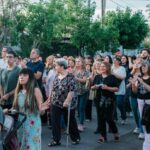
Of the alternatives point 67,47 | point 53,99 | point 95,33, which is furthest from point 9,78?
point 67,47

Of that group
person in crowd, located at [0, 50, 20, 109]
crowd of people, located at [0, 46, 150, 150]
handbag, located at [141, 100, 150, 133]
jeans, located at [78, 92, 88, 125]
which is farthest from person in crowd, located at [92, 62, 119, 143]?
person in crowd, located at [0, 50, 20, 109]

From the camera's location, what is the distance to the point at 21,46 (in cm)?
2452

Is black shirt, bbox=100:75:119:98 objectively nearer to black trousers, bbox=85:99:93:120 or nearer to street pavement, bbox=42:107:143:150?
street pavement, bbox=42:107:143:150

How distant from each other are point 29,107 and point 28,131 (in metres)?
0.40

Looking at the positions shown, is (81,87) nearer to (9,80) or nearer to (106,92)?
(106,92)

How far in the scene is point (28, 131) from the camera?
7.75 meters

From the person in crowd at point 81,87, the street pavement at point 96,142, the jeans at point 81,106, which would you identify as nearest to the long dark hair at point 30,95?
the street pavement at point 96,142

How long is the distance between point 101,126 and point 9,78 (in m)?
2.36

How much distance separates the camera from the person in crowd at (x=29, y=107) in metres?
7.62

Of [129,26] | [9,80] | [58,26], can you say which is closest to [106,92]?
[9,80]

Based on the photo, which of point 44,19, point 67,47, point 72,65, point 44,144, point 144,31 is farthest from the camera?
point 144,31

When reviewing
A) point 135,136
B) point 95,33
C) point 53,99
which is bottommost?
point 135,136

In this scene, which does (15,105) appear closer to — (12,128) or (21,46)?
(12,128)

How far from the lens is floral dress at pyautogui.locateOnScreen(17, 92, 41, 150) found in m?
7.70
